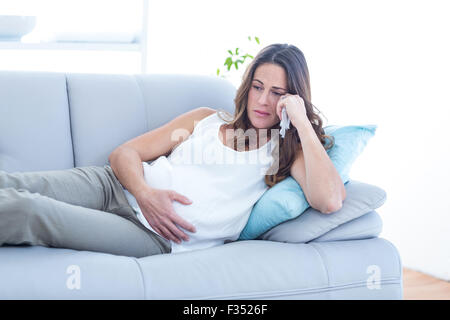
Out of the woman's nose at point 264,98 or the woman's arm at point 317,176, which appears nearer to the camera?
A: the woman's arm at point 317,176

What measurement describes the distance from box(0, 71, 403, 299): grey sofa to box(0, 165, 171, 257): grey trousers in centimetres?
5

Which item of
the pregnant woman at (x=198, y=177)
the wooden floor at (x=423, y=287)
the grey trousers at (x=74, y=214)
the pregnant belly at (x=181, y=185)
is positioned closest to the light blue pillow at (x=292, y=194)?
the pregnant woman at (x=198, y=177)

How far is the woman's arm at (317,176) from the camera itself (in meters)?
1.42

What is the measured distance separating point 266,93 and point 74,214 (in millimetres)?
732

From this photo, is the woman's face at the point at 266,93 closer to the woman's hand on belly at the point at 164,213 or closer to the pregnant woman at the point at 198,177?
the pregnant woman at the point at 198,177

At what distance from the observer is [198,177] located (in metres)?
1.59

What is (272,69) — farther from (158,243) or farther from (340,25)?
(340,25)

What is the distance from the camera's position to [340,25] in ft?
9.23

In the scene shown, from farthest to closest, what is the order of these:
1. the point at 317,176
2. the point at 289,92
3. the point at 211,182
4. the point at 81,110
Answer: the point at 81,110 → the point at 289,92 → the point at 211,182 → the point at 317,176

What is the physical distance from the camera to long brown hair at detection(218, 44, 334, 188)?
1.61 meters

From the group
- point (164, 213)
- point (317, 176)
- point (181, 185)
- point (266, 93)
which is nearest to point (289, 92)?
point (266, 93)

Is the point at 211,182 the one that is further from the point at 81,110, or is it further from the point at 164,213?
the point at 81,110

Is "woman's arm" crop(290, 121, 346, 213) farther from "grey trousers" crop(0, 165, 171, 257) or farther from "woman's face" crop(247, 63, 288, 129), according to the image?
"grey trousers" crop(0, 165, 171, 257)

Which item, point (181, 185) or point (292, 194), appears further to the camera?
point (181, 185)
